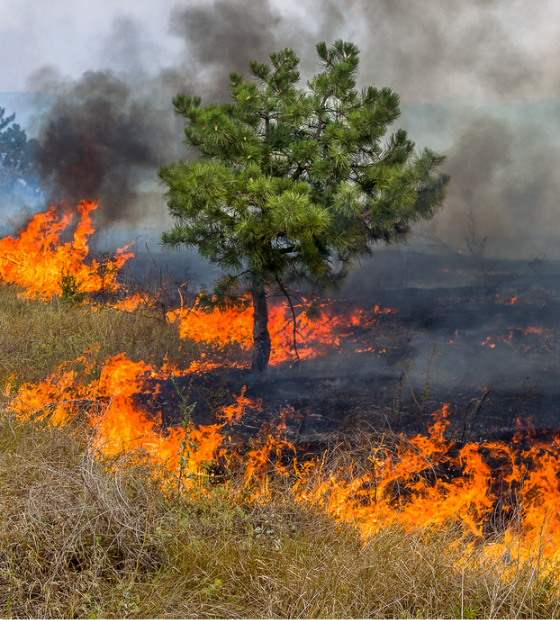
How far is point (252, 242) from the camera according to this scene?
21.7 feet

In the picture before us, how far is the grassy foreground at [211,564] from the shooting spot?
258 centimetres

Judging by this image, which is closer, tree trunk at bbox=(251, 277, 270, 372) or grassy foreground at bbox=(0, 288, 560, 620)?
grassy foreground at bbox=(0, 288, 560, 620)

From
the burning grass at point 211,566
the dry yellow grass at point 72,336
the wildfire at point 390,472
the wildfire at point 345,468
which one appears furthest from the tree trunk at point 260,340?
the burning grass at point 211,566

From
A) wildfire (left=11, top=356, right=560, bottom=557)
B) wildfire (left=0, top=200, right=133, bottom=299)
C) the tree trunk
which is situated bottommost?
wildfire (left=11, top=356, right=560, bottom=557)

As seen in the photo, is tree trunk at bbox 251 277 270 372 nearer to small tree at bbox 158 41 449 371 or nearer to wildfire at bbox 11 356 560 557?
small tree at bbox 158 41 449 371

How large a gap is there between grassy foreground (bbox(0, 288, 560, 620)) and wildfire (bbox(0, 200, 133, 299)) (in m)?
7.91

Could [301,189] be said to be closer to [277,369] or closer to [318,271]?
[318,271]

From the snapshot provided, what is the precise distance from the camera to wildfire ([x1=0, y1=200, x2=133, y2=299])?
10772mm

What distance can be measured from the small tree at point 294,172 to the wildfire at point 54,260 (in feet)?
16.5

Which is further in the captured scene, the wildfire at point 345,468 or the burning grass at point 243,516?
the wildfire at point 345,468

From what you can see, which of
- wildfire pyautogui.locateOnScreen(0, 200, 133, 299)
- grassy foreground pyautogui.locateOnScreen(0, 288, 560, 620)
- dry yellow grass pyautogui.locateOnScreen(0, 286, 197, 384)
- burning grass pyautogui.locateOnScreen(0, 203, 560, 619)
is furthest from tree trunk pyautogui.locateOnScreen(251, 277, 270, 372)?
wildfire pyautogui.locateOnScreen(0, 200, 133, 299)

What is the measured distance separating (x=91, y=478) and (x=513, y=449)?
468cm

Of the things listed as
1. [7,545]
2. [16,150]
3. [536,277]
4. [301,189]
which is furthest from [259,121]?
[16,150]

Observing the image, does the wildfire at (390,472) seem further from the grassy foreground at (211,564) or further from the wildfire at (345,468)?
the grassy foreground at (211,564)
